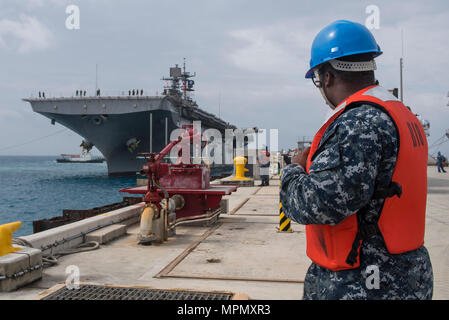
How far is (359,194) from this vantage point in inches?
65.4

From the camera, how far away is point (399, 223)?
5.71ft

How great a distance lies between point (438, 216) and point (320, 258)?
10.1 meters

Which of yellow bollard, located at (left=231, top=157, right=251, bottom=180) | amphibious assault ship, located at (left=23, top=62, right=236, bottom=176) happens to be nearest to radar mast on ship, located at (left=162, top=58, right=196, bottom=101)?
amphibious assault ship, located at (left=23, top=62, right=236, bottom=176)

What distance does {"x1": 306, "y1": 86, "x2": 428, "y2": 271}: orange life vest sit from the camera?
173 centimetres

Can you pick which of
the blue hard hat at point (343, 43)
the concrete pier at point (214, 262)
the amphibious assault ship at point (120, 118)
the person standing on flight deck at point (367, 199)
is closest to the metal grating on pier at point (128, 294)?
the concrete pier at point (214, 262)

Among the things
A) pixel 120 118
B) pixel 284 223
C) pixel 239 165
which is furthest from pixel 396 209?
pixel 120 118

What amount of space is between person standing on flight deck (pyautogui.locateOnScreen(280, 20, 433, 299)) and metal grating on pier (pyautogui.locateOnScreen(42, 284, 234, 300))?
251cm

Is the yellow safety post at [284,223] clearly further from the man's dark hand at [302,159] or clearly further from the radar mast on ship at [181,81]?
the radar mast on ship at [181,81]

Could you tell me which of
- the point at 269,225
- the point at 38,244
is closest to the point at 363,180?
the point at 38,244

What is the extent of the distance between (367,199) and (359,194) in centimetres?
5

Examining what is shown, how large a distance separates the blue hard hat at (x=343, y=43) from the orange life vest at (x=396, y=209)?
227mm

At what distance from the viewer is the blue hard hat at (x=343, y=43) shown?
193cm

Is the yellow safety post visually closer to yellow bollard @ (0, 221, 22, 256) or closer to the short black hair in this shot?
yellow bollard @ (0, 221, 22, 256)
